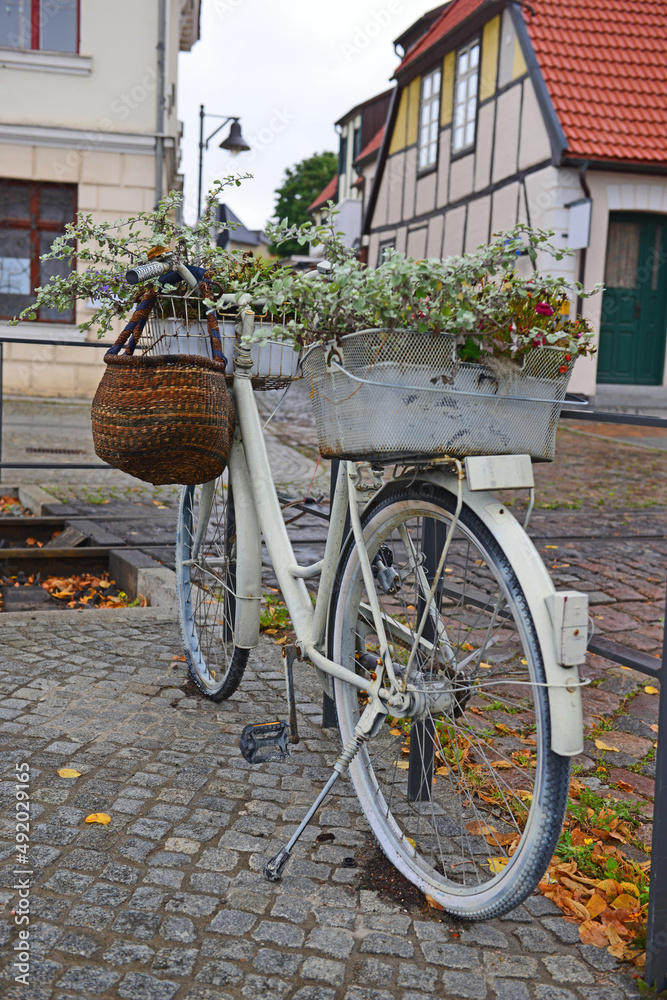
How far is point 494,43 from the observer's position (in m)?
16.0

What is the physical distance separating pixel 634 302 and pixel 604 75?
11.6ft

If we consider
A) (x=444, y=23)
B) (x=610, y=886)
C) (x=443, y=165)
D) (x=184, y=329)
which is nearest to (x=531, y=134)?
(x=443, y=165)

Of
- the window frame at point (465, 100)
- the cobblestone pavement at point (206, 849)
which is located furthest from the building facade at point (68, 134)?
the cobblestone pavement at point (206, 849)

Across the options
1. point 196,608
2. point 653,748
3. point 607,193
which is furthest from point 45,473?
point 607,193

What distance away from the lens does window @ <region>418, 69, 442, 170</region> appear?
60.5ft

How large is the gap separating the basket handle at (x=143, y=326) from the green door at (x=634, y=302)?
45.0 feet

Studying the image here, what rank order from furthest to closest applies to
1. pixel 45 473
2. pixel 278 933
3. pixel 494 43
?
pixel 494 43, pixel 45 473, pixel 278 933

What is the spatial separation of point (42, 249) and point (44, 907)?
1404cm

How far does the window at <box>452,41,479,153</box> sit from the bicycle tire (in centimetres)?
1528

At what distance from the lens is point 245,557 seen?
300 cm

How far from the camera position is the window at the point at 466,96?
663 inches

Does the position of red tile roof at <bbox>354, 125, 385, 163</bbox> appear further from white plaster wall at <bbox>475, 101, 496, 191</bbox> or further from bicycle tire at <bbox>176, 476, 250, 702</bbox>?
bicycle tire at <bbox>176, 476, 250, 702</bbox>

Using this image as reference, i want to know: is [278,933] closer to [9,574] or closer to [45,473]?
[9,574]

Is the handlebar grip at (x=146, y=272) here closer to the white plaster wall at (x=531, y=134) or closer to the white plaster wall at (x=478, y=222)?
the white plaster wall at (x=531, y=134)
